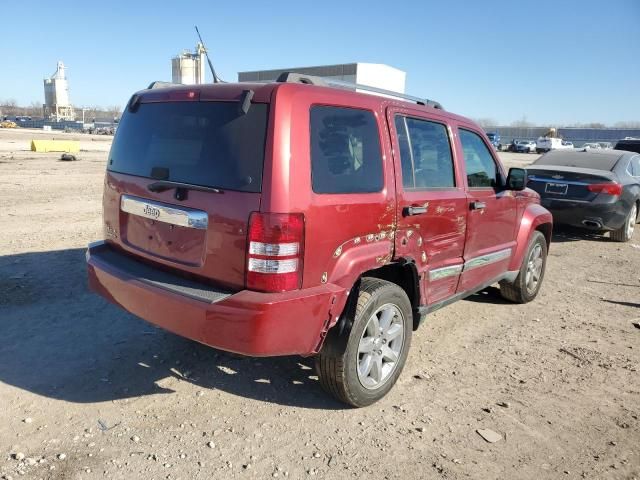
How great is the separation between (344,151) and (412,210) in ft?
2.29

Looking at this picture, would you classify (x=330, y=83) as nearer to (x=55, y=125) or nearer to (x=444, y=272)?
(x=444, y=272)

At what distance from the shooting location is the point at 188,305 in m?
2.77

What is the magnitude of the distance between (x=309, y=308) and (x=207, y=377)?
49.7 inches

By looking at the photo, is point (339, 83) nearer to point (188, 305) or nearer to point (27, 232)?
point (188, 305)

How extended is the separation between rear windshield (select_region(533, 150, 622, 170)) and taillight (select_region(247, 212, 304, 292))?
26.4 feet

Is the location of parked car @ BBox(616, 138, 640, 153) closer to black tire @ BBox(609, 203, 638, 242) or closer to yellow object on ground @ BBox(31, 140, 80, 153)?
black tire @ BBox(609, 203, 638, 242)

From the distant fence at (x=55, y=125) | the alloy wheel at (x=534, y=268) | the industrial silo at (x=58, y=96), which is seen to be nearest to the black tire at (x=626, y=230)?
the alloy wheel at (x=534, y=268)

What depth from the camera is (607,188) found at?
825cm

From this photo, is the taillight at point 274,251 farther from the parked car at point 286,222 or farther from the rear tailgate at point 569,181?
the rear tailgate at point 569,181

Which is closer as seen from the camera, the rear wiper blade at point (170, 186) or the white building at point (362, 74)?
the rear wiper blade at point (170, 186)

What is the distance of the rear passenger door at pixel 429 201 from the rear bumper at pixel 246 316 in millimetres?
826

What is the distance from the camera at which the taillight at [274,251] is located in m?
2.64

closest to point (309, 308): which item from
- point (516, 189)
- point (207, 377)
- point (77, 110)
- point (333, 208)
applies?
point (333, 208)

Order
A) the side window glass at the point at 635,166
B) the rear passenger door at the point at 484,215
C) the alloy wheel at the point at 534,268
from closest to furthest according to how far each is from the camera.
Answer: the rear passenger door at the point at 484,215, the alloy wheel at the point at 534,268, the side window glass at the point at 635,166
